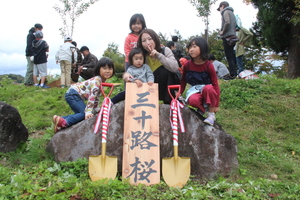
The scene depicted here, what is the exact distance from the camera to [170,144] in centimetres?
379

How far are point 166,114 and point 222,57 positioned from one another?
1881 centimetres

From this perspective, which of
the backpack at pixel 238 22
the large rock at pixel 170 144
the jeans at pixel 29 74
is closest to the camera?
the large rock at pixel 170 144

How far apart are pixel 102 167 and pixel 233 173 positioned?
181cm

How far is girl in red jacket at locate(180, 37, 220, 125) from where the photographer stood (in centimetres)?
388

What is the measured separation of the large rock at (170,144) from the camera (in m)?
3.71

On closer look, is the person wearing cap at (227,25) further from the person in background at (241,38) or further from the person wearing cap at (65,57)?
the person wearing cap at (65,57)

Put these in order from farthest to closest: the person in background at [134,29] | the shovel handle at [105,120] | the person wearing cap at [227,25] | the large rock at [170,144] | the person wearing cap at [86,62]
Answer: the person wearing cap at [86,62], the person wearing cap at [227,25], the person in background at [134,29], the large rock at [170,144], the shovel handle at [105,120]

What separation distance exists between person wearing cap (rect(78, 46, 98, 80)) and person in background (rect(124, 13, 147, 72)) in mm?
4318

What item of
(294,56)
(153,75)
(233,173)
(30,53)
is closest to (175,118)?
(153,75)

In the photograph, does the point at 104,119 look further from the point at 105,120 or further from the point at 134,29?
the point at 134,29

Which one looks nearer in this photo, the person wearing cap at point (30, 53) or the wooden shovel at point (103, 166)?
the wooden shovel at point (103, 166)

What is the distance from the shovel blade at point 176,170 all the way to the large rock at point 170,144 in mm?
284

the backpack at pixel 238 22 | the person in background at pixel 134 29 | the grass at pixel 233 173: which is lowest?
the grass at pixel 233 173

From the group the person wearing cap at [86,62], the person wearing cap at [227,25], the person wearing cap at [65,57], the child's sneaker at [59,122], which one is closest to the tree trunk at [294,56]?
the person wearing cap at [227,25]
